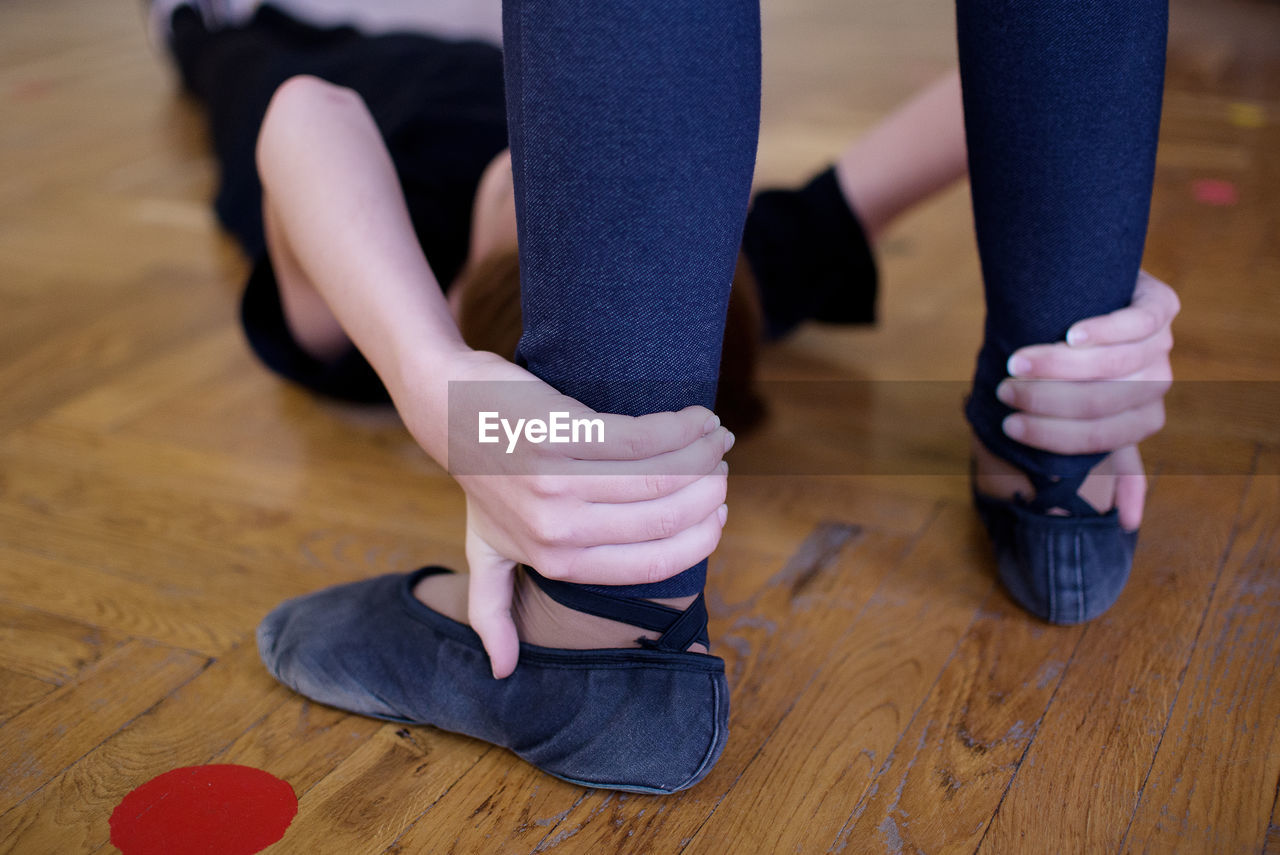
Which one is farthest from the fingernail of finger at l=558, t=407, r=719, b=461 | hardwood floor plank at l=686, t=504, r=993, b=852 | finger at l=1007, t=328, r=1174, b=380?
finger at l=558, t=407, r=719, b=461

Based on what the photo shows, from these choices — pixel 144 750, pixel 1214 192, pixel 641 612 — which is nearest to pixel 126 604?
pixel 144 750

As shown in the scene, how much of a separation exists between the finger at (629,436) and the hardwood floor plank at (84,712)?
30 centimetres

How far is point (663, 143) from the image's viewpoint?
417 millimetres

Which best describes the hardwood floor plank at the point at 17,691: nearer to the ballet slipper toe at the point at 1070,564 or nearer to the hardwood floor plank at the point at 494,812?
the hardwood floor plank at the point at 494,812

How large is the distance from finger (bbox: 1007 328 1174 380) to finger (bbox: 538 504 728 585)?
241 millimetres

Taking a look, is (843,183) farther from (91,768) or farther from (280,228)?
(91,768)

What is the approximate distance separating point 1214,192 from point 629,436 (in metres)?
1.20

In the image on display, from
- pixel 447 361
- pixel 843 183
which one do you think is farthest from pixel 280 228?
pixel 843 183

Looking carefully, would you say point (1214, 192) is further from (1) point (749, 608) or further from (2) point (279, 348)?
(2) point (279, 348)

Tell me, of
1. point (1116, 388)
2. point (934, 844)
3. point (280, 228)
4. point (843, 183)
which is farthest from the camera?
point (843, 183)

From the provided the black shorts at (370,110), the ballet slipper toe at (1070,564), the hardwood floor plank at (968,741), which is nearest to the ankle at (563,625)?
the hardwood floor plank at (968,741)

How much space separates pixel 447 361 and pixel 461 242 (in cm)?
44

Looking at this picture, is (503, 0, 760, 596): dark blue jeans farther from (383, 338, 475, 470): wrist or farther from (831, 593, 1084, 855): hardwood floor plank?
(831, 593, 1084, 855): hardwood floor plank

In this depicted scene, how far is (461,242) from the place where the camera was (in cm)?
93
